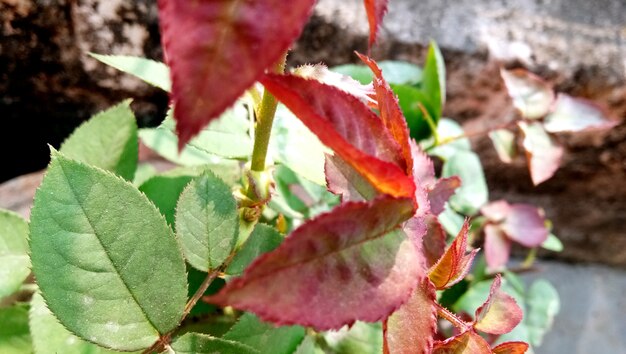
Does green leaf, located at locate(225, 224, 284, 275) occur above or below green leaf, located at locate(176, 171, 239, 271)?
below

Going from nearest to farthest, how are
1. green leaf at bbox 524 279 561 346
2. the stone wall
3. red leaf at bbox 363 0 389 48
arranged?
red leaf at bbox 363 0 389 48, the stone wall, green leaf at bbox 524 279 561 346

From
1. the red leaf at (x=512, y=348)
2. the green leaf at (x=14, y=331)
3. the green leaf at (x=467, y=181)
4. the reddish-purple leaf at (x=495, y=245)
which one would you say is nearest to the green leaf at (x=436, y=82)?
the green leaf at (x=467, y=181)

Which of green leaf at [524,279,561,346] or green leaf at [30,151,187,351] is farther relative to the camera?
green leaf at [524,279,561,346]

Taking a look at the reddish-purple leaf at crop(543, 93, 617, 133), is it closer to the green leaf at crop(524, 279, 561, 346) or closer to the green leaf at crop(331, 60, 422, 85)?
the green leaf at crop(331, 60, 422, 85)

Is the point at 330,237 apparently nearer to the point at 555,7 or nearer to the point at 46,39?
the point at 46,39

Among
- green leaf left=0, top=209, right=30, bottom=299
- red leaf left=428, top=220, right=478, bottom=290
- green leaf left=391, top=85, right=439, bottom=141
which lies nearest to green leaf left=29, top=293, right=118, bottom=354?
green leaf left=0, top=209, right=30, bottom=299

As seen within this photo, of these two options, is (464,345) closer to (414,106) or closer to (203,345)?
(203,345)
